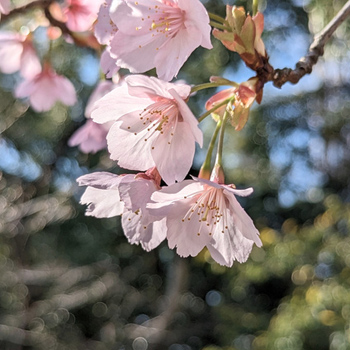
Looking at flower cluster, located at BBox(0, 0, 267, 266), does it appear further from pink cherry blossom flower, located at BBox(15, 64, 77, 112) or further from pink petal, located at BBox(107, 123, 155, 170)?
pink cherry blossom flower, located at BBox(15, 64, 77, 112)

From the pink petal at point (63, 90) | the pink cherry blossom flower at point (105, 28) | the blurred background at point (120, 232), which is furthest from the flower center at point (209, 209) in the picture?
the blurred background at point (120, 232)

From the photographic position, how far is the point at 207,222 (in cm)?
62

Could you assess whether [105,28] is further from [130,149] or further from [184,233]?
[184,233]

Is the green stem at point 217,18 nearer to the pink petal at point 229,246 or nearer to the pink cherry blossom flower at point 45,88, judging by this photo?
the pink petal at point 229,246

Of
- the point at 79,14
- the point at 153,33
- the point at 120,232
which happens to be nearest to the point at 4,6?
the point at 79,14

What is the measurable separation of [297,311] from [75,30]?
81.1 inches

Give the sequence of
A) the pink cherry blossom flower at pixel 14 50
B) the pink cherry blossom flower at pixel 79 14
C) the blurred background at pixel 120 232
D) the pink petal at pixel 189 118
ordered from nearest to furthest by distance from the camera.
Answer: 1. the pink petal at pixel 189 118
2. the pink cherry blossom flower at pixel 79 14
3. the pink cherry blossom flower at pixel 14 50
4. the blurred background at pixel 120 232

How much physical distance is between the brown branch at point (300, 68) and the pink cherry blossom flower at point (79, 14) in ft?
1.17

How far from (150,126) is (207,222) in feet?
0.44

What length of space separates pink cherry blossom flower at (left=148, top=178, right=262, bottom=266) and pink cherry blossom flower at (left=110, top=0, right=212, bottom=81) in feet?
0.46

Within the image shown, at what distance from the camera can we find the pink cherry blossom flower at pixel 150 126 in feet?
1.78

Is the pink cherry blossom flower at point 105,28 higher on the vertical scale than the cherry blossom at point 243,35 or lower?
lower

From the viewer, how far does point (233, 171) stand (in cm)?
431

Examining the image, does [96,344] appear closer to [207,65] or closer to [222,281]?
[222,281]
